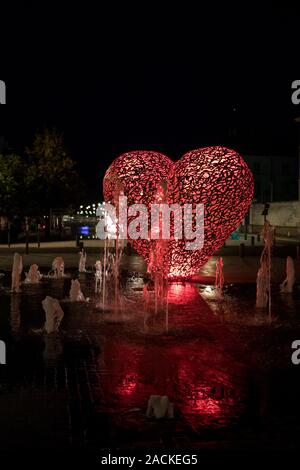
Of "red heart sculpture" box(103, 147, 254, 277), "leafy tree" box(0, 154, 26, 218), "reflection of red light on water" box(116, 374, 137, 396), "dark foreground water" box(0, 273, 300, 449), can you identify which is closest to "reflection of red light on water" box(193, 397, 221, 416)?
"dark foreground water" box(0, 273, 300, 449)

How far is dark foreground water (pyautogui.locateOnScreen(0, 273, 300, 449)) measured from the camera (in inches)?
215

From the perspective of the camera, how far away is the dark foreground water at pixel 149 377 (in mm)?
5469

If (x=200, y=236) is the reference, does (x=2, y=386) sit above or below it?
below

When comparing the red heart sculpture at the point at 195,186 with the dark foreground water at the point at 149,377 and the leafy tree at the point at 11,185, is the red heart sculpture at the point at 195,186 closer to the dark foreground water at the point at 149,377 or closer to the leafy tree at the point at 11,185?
the dark foreground water at the point at 149,377

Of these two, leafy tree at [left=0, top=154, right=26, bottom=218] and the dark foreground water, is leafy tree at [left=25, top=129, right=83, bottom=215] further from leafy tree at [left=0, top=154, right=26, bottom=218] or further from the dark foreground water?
the dark foreground water

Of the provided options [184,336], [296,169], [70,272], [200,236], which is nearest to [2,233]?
[70,272]

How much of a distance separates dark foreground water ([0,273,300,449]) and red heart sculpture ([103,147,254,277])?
3165 millimetres

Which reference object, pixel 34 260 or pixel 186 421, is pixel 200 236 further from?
pixel 34 260

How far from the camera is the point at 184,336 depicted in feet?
31.7

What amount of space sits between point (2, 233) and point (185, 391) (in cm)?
3946

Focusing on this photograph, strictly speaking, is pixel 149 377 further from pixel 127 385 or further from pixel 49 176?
pixel 49 176

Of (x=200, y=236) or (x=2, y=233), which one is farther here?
Result: (x=2, y=233)

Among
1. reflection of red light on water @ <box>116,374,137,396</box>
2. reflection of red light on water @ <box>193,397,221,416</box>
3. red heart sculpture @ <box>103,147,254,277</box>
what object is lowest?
reflection of red light on water @ <box>193,397,221,416</box>

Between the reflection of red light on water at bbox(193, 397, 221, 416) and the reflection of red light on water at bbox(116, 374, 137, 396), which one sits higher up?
the reflection of red light on water at bbox(116, 374, 137, 396)
